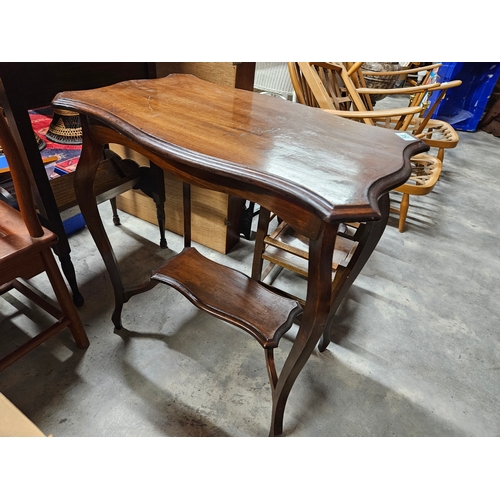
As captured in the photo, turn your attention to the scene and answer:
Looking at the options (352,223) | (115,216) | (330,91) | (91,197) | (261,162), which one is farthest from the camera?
(330,91)

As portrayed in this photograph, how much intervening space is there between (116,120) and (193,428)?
3.07 feet

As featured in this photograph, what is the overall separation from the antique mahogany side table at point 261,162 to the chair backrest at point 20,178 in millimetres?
136

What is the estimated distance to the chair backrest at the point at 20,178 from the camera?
0.74 meters

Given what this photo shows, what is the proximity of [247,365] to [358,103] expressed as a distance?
63.1 inches

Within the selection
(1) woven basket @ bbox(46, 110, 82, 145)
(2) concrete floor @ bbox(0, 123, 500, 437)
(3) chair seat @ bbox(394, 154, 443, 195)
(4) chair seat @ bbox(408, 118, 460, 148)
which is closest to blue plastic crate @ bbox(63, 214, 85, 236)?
(2) concrete floor @ bbox(0, 123, 500, 437)

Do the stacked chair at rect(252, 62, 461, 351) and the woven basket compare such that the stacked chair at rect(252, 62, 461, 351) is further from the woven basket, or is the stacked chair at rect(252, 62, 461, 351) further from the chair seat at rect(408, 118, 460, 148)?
the woven basket

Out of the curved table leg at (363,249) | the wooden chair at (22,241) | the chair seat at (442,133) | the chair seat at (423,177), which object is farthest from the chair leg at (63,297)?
the chair seat at (442,133)

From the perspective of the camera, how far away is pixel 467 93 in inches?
152

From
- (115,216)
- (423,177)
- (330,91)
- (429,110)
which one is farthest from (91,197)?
(429,110)

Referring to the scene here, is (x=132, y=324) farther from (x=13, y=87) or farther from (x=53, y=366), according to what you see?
(x=13, y=87)

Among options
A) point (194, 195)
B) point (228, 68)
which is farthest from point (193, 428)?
point (228, 68)

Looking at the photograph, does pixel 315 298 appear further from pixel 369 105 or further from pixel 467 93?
pixel 467 93

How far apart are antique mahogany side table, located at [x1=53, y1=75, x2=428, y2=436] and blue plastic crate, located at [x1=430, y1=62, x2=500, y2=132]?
3727 mm

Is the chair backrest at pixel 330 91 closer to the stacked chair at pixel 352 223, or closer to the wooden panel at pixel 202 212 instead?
the stacked chair at pixel 352 223
